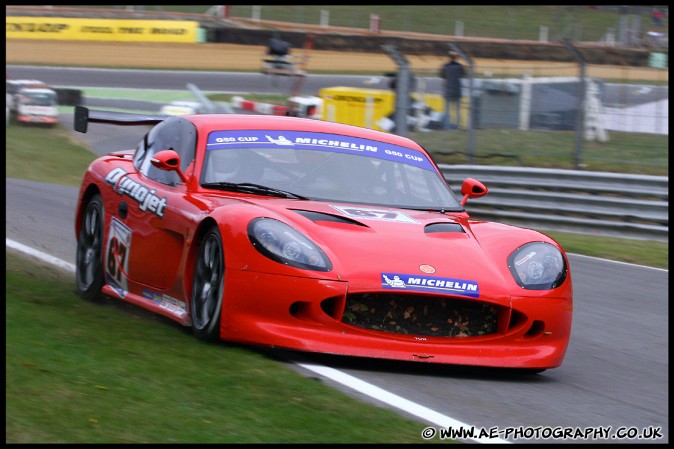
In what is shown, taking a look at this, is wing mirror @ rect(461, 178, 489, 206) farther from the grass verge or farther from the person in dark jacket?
the person in dark jacket

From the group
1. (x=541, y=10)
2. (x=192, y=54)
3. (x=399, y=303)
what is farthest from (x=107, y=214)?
(x=541, y=10)

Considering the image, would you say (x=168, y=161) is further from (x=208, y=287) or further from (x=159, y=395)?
(x=159, y=395)

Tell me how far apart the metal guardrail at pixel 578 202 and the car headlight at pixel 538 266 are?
7294 mm

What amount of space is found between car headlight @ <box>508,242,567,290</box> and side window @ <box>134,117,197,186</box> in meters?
2.06

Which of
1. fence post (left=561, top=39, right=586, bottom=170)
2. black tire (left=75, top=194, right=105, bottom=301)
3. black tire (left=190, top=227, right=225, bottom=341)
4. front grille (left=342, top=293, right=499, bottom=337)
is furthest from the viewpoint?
fence post (left=561, top=39, right=586, bottom=170)

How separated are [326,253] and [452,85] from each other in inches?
429

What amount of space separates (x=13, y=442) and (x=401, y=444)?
1.29 m

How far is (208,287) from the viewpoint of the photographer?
19.3 feet

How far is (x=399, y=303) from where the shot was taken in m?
5.59

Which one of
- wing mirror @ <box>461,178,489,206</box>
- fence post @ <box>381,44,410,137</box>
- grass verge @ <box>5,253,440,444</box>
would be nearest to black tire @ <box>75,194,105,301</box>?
grass verge @ <box>5,253,440,444</box>

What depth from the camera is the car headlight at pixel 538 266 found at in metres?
5.85

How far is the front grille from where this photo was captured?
5559 mm

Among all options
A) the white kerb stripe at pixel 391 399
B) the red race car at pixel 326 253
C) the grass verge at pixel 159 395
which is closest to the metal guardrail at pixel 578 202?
the red race car at pixel 326 253

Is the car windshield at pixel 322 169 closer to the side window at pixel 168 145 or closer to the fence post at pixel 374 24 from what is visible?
the side window at pixel 168 145
